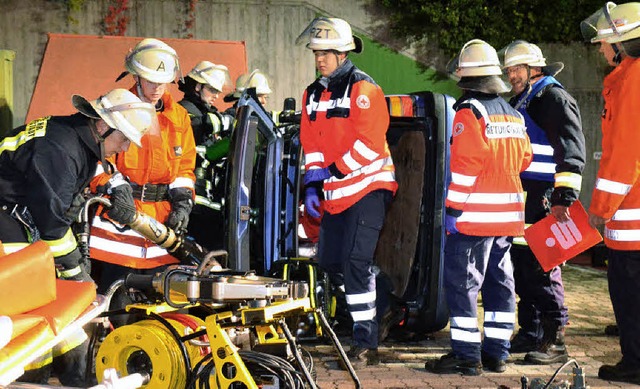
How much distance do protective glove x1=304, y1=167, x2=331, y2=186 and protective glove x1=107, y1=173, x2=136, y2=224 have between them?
1.31 m

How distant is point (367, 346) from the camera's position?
5.51 meters

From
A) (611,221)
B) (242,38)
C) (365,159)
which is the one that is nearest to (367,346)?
(365,159)

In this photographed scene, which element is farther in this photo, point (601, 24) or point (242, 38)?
point (242, 38)

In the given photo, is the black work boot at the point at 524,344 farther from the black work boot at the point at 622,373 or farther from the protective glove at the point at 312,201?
the protective glove at the point at 312,201

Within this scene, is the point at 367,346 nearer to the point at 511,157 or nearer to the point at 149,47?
the point at 511,157

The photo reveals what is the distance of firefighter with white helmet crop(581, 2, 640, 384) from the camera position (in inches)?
194

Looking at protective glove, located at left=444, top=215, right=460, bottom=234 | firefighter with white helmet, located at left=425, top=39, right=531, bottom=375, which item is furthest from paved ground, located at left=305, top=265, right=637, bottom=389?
protective glove, located at left=444, top=215, right=460, bottom=234

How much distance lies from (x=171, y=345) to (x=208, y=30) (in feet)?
35.1

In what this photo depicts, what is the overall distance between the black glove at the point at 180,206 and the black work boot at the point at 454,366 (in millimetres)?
1790

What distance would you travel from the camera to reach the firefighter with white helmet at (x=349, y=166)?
5.49 meters

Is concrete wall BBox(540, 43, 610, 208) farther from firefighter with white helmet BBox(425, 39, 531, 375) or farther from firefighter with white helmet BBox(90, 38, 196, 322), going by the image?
firefighter with white helmet BBox(90, 38, 196, 322)

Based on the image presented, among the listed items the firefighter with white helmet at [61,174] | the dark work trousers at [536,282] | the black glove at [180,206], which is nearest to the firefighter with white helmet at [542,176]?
the dark work trousers at [536,282]

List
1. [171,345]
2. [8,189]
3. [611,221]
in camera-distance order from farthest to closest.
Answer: [611,221]
[8,189]
[171,345]

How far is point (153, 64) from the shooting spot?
17.2 ft
